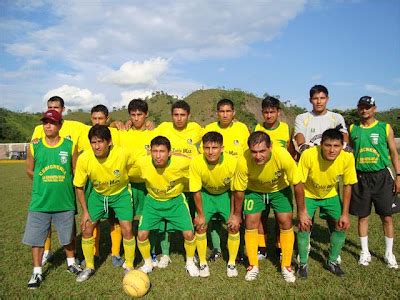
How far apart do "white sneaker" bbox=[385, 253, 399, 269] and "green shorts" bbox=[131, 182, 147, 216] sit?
3.81m

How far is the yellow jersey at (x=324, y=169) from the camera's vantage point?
4.77 meters

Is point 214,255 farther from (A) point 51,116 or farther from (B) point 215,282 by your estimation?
(A) point 51,116

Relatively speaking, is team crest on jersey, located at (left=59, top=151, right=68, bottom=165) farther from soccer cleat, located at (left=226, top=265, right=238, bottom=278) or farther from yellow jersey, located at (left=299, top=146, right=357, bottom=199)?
yellow jersey, located at (left=299, top=146, right=357, bottom=199)

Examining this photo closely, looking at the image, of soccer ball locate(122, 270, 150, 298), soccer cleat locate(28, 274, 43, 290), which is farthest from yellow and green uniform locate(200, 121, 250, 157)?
soccer cleat locate(28, 274, 43, 290)

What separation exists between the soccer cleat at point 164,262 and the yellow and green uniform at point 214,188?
60 cm

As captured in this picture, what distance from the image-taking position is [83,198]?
4746 mm

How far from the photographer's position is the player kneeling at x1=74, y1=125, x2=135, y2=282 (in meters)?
4.66

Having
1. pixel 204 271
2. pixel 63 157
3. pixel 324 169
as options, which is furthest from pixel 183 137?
pixel 324 169

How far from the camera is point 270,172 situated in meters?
4.57

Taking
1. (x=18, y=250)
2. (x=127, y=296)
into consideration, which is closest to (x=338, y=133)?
(x=127, y=296)

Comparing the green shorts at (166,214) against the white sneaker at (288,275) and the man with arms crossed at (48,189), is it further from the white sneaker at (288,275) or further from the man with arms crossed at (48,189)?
the white sneaker at (288,275)

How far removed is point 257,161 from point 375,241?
11.1 ft

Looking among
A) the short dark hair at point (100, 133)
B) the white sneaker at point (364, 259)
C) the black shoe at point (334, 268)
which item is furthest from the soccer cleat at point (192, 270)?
the white sneaker at point (364, 259)

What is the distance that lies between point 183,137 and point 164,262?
1.97m
